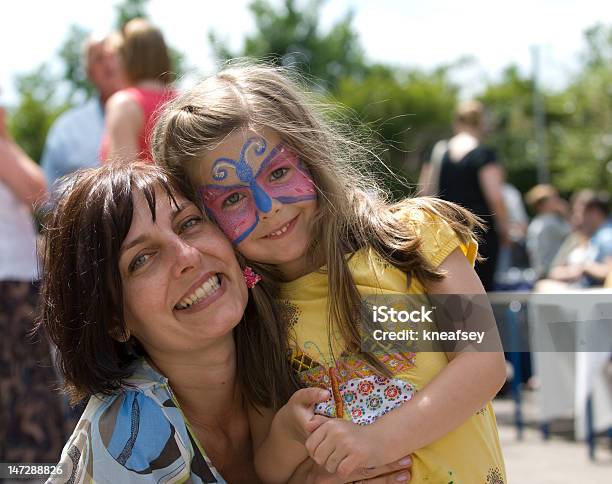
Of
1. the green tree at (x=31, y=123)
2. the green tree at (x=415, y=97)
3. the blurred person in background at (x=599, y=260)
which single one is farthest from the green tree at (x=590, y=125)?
the blurred person in background at (x=599, y=260)

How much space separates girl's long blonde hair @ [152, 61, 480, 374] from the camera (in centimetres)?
211

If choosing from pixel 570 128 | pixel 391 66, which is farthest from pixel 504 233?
pixel 391 66

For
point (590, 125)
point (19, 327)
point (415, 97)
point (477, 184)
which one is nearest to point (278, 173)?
point (19, 327)

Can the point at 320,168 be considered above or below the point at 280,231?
above

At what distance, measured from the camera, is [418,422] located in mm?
1959

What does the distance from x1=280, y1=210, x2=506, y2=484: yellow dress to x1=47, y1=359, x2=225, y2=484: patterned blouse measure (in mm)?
340

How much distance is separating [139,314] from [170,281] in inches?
4.6

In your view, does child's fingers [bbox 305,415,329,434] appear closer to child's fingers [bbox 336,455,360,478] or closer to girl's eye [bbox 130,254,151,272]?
child's fingers [bbox 336,455,360,478]

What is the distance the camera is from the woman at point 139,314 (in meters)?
1.93

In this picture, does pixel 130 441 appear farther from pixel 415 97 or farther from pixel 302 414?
pixel 415 97

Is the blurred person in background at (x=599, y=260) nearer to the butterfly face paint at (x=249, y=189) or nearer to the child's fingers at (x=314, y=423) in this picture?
the butterfly face paint at (x=249, y=189)

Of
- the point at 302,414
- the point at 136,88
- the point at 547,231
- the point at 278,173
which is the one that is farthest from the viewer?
the point at 547,231

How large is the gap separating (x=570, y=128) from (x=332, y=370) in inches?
1572

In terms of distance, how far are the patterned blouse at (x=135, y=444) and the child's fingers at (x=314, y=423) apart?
0.25m
